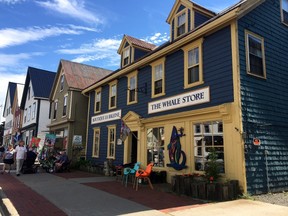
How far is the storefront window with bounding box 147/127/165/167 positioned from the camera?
503 inches

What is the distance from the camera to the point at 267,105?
10164mm

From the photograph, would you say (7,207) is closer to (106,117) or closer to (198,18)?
(198,18)

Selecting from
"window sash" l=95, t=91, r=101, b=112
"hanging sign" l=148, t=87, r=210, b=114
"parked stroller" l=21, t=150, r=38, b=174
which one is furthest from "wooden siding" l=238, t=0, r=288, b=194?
"parked stroller" l=21, t=150, r=38, b=174

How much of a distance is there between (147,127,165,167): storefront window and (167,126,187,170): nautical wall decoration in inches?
38.1

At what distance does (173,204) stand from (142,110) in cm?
708

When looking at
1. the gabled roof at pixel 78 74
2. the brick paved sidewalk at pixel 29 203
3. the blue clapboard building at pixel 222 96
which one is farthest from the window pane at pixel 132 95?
the gabled roof at pixel 78 74

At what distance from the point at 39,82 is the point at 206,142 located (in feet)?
90.1

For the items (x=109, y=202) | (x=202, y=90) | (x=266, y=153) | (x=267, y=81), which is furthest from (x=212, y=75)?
(x=109, y=202)

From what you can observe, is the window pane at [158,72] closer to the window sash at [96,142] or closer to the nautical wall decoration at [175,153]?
the nautical wall decoration at [175,153]

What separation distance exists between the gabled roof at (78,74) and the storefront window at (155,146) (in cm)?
1054

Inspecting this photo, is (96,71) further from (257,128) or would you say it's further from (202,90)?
(257,128)

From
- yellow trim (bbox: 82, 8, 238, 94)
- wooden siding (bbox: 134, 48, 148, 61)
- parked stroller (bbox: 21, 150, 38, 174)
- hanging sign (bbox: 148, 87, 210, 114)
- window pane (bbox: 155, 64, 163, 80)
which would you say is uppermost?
wooden siding (bbox: 134, 48, 148, 61)

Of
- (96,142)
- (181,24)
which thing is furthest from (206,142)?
(96,142)

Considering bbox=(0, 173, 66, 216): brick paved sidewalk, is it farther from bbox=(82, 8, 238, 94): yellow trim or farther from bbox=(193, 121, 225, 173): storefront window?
bbox=(82, 8, 238, 94): yellow trim
